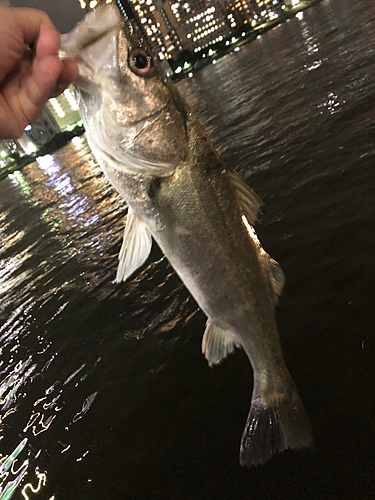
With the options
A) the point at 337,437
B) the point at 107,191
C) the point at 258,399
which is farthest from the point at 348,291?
the point at 107,191

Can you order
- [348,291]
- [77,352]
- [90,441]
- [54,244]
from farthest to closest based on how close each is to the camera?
[54,244], [77,352], [348,291], [90,441]

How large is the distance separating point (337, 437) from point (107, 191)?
14.0 metres

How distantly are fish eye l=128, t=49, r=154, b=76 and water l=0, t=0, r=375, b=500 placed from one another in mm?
3945

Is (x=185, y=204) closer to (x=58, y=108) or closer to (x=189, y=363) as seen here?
(x=189, y=363)

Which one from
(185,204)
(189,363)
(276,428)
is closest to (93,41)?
(185,204)

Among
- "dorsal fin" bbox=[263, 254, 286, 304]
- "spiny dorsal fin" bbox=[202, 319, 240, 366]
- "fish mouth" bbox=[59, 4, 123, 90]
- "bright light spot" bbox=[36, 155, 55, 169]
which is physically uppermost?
"bright light spot" bbox=[36, 155, 55, 169]

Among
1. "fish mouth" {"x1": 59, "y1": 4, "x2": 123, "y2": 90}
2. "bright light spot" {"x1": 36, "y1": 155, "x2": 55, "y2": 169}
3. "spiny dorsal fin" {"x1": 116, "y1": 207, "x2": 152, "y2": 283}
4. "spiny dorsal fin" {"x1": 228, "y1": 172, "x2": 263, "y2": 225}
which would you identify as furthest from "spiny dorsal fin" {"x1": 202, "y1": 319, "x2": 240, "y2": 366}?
"bright light spot" {"x1": 36, "y1": 155, "x2": 55, "y2": 169}

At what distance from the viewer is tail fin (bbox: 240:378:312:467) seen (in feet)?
8.48

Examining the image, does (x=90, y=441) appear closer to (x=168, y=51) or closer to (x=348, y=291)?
(x=348, y=291)

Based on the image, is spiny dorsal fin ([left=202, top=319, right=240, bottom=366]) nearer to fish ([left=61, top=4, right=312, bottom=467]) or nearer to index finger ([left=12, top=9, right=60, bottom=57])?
fish ([left=61, top=4, right=312, bottom=467])

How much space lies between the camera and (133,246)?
2.31 meters

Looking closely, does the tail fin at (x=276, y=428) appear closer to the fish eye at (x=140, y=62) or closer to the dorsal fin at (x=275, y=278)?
the dorsal fin at (x=275, y=278)

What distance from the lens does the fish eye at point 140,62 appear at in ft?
6.42

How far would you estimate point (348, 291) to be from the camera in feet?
16.0
